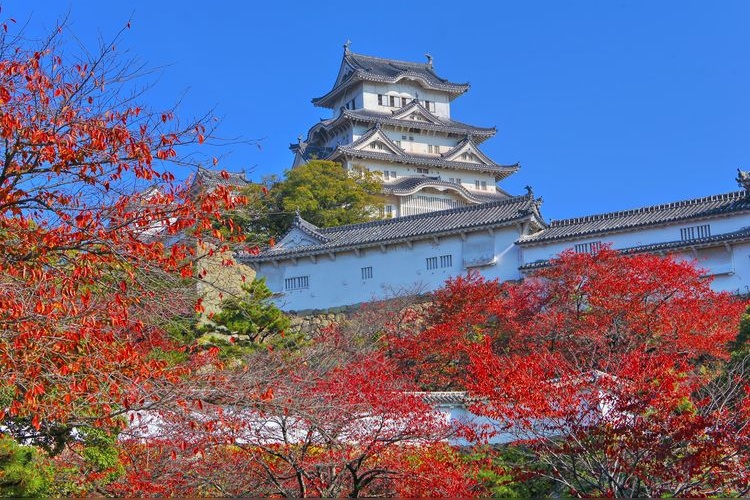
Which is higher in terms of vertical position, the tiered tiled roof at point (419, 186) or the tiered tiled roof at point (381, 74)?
the tiered tiled roof at point (381, 74)

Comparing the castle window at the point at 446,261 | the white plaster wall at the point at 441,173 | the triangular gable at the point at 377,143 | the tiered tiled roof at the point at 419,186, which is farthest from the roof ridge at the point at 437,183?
the castle window at the point at 446,261

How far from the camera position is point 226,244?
319 inches

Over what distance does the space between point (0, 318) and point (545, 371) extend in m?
7.58

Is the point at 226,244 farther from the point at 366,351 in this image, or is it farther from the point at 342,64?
the point at 342,64

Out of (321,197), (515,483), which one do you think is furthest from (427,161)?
(515,483)

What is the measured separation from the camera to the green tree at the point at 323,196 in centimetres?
3700

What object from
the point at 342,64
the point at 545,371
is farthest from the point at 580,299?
the point at 342,64

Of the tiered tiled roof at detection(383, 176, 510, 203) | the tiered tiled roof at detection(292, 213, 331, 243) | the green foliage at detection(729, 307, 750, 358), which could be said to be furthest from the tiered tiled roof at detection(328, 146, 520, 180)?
the green foliage at detection(729, 307, 750, 358)

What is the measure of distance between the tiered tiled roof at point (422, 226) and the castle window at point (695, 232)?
4652 mm

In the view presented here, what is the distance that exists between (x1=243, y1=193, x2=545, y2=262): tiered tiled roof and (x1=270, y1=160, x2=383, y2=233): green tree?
5.01 metres

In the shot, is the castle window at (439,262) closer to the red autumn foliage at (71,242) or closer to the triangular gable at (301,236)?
the triangular gable at (301,236)

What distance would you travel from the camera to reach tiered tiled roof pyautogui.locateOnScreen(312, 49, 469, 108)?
51.0 metres

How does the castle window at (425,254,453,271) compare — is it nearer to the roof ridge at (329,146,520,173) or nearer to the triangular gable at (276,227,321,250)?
the triangular gable at (276,227,321,250)

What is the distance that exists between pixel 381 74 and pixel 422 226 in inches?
960
